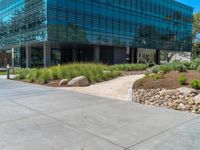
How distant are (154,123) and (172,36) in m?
Answer: 51.5

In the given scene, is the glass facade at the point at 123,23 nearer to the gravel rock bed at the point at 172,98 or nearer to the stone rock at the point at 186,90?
the gravel rock bed at the point at 172,98

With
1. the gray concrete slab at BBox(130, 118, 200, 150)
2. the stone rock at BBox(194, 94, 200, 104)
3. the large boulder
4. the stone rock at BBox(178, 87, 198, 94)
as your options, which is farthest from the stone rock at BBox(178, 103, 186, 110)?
the large boulder

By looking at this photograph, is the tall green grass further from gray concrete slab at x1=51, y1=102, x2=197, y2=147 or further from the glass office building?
the glass office building

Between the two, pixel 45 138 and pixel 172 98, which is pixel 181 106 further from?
pixel 45 138

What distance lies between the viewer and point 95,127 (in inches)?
219

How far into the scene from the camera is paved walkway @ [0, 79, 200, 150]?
445cm

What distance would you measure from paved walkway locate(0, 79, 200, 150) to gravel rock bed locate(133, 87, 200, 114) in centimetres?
70

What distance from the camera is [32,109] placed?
297 inches

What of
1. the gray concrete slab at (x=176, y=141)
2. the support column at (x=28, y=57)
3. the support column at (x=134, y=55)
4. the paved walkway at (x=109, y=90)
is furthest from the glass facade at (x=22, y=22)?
the gray concrete slab at (x=176, y=141)

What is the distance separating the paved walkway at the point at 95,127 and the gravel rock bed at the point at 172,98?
70 centimetres

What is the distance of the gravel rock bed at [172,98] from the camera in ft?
25.2

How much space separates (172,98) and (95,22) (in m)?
30.0

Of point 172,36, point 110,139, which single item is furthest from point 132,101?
point 172,36

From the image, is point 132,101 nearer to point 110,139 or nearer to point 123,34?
point 110,139
